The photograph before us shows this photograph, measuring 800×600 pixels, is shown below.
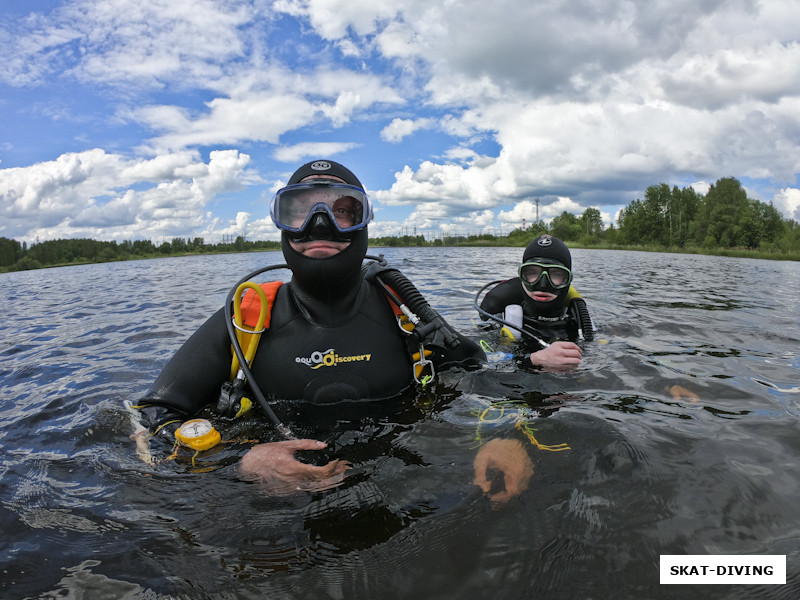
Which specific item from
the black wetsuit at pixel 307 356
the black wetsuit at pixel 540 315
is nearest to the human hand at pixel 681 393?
the black wetsuit at pixel 540 315

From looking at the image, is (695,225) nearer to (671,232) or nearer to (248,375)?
(671,232)

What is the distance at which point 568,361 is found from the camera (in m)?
3.36

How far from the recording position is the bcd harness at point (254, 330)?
107 inches

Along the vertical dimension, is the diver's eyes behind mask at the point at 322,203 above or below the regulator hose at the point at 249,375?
above

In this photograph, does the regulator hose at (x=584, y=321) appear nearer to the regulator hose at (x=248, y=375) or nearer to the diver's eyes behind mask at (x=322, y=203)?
the diver's eyes behind mask at (x=322, y=203)

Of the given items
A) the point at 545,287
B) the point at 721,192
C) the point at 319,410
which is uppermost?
the point at 721,192

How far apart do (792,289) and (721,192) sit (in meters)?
68.8

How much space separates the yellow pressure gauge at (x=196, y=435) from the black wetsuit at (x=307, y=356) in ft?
0.68

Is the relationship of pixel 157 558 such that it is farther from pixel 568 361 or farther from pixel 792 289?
pixel 792 289

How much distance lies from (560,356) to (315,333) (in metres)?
1.91

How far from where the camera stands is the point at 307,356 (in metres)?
2.86

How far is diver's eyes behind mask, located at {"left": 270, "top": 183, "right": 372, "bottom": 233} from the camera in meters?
2.78

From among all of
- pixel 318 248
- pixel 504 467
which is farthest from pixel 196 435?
pixel 504 467

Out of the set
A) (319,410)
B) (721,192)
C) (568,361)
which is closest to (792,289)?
(568,361)
